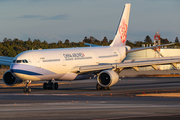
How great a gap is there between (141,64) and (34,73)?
36.6 feet

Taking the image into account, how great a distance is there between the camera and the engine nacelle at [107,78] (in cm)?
3283

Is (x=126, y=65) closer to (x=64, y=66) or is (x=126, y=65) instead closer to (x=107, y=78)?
(x=107, y=78)

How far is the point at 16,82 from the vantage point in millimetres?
35594

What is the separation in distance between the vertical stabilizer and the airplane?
21.3 feet

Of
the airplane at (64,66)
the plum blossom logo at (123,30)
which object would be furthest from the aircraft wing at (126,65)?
the plum blossom logo at (123,30)

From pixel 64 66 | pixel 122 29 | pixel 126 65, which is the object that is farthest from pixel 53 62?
pixel 122 29

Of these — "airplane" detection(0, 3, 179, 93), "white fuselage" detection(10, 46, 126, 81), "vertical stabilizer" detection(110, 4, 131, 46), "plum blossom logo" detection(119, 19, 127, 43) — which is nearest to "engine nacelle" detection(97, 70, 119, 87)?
"airplane" detection(0, 3, 179, 93)

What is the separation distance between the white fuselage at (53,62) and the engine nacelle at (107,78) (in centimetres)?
288

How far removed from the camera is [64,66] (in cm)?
3412

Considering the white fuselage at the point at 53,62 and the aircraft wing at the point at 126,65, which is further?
the aircraft wing at the point at 126,65

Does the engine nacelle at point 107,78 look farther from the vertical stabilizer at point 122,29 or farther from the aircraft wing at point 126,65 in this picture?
the vertical stabilizer at point 122,29

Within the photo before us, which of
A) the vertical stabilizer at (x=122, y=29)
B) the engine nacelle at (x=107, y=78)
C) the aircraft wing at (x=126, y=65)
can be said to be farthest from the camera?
the vertical stabilizer at (x=122, y=29)

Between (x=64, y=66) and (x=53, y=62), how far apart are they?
4.98ft

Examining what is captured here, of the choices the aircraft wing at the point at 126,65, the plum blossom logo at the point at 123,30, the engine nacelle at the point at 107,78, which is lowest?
the engine nacelle at the point at 107,78
